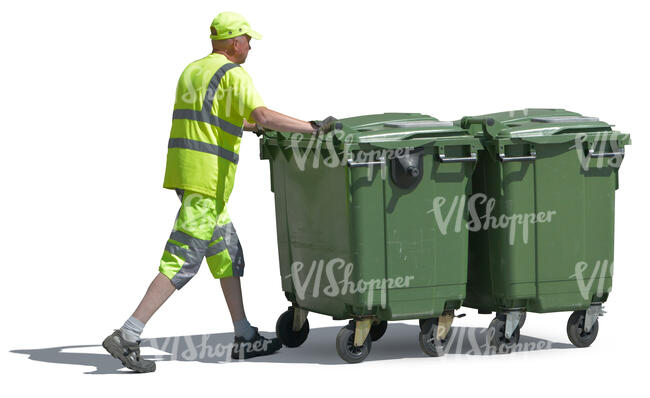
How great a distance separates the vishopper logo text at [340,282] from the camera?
1095cm

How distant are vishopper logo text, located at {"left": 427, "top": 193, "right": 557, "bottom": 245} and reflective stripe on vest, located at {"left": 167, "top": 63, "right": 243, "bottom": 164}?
1.49 m

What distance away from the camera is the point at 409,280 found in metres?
11.1

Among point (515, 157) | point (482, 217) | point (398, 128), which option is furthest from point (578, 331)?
point (398, 128)

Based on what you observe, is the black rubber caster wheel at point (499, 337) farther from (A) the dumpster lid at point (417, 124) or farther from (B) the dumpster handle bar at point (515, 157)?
(A) the dumpster lid at point (417, 124)

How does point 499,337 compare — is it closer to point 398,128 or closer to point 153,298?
point 398,128

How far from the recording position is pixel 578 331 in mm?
11633

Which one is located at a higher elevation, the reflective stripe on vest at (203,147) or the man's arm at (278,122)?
the man's arm at (278,122)

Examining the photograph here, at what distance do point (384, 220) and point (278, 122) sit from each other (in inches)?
38.9

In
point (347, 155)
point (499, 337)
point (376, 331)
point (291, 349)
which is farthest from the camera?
point (376, 331)

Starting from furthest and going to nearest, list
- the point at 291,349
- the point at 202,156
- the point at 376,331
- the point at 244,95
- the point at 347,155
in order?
the point at 376,331
the point at 291,349
the point at 202,156
the point at 244,95
the point at 347,155

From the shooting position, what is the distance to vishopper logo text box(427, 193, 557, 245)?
1113cm

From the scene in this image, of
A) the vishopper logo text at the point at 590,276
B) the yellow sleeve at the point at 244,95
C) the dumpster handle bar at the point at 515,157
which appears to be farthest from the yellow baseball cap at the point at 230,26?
the vishopper logo text at the point at 590,276

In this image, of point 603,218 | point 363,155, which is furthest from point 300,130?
point 603,218

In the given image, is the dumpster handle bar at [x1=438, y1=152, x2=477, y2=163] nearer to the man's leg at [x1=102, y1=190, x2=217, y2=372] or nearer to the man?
the man
